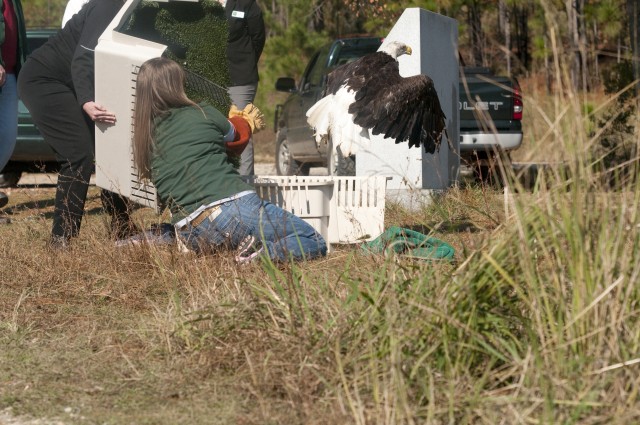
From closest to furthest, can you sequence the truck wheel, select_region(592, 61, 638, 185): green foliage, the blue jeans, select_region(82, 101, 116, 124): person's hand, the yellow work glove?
the blue jeans
select_region(82, 101, 116, 124): person's hand
the yellow work glove
select_region(592, 61, 638, 185): green foliage
the truck wheel

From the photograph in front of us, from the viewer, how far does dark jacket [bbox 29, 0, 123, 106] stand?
21.0ft

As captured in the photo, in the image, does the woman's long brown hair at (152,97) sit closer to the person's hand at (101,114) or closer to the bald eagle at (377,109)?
the person's hand at (101,114)

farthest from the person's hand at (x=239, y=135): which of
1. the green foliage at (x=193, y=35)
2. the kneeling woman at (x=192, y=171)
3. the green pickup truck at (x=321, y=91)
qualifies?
the green pickup truck at (x=321, y=91)

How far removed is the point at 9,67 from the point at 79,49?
1.00 meters

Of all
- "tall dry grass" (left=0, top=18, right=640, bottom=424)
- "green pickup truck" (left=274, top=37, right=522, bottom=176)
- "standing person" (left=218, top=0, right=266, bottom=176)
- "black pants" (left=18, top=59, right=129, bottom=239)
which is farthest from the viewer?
"green pickup truck" (left=274, top=37, right=522, bottom=176)

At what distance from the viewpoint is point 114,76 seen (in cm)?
607

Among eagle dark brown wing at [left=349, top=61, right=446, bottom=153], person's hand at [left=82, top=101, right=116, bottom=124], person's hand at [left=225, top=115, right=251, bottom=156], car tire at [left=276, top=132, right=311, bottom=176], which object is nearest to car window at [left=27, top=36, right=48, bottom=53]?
car tire at [left=276, top=132, right=311, bottom=176]

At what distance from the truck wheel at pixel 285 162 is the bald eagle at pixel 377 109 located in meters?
5.85

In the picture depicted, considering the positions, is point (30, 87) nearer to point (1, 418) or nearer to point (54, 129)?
point (54, 129)

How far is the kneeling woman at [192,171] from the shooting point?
572 centimetres

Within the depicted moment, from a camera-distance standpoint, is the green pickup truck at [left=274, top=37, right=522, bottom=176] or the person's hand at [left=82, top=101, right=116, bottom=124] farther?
the green pickup truck at [left=274, top=37, right=522, bottom=176]

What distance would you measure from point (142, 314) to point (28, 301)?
0.63 meters

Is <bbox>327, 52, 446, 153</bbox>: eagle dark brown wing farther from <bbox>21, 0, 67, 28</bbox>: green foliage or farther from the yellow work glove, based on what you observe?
<bbox>21, 0, 67, 28</bbox>: green foliage

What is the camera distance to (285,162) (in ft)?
46.0
